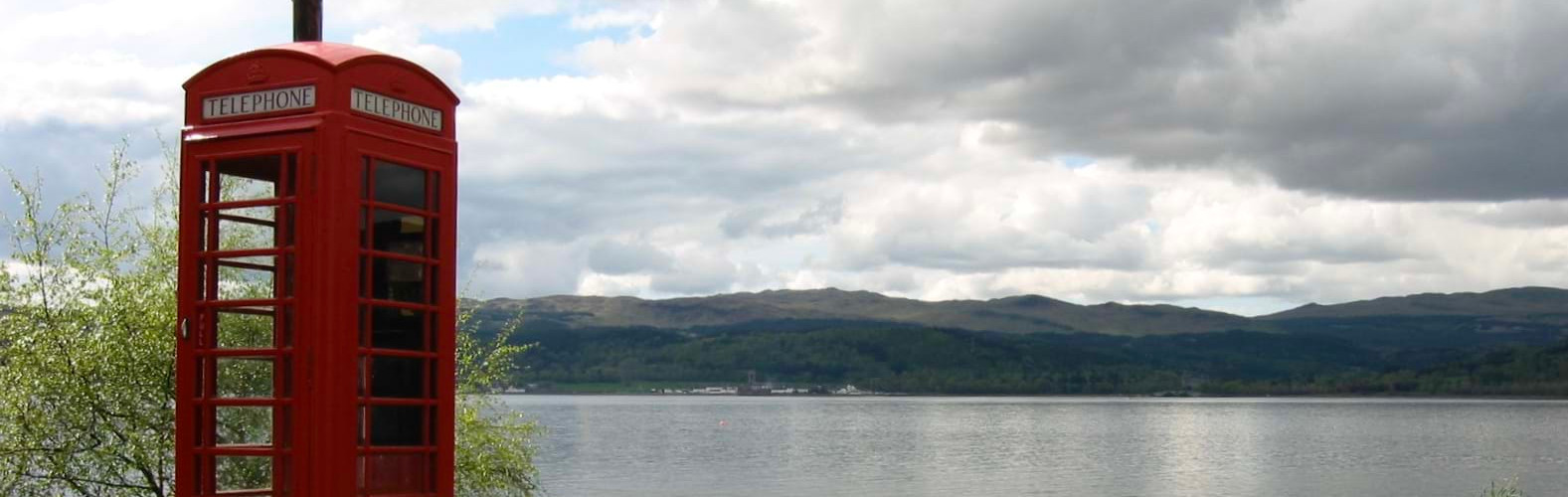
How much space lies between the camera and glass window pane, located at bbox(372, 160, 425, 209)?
9.24 metres

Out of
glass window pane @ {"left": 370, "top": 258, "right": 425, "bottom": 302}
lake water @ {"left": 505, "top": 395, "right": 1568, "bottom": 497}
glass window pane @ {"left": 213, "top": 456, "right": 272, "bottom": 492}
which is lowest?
lake water @ {"left": 505, "top": 395, "right": 1568, "bottom": 497}

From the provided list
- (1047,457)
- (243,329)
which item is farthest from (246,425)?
(1047,457)

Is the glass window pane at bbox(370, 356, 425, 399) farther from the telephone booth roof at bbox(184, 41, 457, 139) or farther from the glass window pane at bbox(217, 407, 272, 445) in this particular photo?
the glass window pane at bbox(217, 407, 272, 445)

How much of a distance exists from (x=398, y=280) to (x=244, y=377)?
542 centimetres

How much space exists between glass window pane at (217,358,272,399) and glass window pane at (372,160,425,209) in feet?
13.5

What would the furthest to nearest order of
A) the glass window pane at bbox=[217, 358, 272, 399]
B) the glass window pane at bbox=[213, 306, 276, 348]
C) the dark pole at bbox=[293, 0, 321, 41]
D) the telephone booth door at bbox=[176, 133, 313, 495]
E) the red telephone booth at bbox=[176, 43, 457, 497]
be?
Result: the glass window pane at bbox=[217, 358, 272, 399] → the glass window pane at bbox=[213, 306, 276, 348] → the dark pole at bbox=[293, 0, 321, 41] → the telephone booth door at bbox=[176, 133, 313, 495] → the red telephone booth at bbox=[176, 43, 457, 497]

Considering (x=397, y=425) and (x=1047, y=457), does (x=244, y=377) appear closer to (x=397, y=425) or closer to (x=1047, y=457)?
(x=397, y=425)

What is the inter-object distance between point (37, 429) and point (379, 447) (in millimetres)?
8843

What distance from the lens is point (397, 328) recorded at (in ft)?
30.5

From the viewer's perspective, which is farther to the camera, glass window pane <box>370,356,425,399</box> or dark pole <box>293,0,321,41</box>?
dark pole <box>293,0,321,41</box>

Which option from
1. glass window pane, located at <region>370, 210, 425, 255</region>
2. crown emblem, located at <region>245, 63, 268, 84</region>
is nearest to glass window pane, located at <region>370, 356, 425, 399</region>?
glass window pane, located at <region>370, 210, 425, 255</region>

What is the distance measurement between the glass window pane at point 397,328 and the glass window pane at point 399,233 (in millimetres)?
344

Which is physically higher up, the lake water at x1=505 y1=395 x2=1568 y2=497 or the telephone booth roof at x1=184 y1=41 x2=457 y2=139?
the telephone booth roof at x1=184 y1=41 x2=457 y2=139

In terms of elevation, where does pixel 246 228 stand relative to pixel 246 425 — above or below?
above
